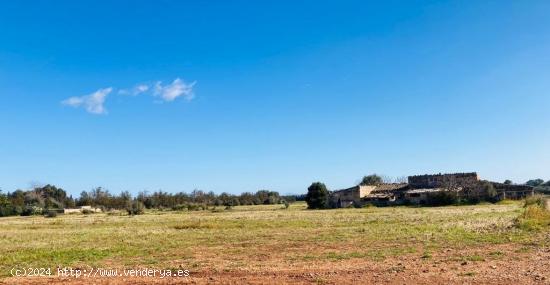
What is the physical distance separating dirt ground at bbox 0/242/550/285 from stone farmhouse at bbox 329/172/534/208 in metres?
72.9

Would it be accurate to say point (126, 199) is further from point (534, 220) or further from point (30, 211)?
point (534, 220)

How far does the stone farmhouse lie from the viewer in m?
84.4

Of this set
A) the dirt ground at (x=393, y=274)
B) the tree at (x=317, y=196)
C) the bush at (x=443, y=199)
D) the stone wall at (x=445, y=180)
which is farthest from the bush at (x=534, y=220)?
the tree at (x=317, y=196)

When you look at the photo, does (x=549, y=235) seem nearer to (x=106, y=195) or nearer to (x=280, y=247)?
(x=280, y=247)

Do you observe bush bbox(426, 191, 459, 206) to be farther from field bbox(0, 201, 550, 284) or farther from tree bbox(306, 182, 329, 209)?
field bbox(0, 201, 550, 284)

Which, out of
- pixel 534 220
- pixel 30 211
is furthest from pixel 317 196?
pixel 534 220

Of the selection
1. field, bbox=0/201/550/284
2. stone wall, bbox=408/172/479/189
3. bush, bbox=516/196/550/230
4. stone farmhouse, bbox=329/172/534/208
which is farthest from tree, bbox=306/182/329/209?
field, bbox=0/201/550/284

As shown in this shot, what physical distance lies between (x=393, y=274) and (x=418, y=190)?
8590cm

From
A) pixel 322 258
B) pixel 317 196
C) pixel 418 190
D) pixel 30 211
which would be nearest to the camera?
pixel 322 258

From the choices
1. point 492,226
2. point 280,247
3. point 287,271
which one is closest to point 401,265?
point 287,271

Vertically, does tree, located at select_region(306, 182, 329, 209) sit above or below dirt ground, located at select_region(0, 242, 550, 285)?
above

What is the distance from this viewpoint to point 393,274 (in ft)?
46.3

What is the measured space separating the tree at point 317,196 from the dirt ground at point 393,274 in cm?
7612

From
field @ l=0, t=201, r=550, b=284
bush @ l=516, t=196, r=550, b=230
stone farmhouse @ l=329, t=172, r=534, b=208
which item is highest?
stone farmhouse @ l=329, t=172, r=534, b=208
